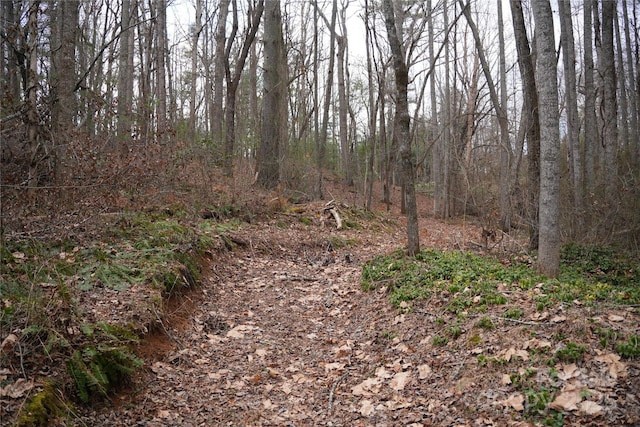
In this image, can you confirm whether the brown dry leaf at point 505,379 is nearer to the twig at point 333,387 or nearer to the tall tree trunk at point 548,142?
the twig at point 333,387

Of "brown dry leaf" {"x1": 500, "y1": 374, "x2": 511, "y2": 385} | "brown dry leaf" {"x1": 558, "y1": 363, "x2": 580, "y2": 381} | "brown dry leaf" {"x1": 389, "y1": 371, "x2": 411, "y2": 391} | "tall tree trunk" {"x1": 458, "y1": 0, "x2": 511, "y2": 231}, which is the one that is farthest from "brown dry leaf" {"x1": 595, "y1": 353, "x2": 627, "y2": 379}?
"tall tree trunk" {"x1": 458, "y1": 0, "x2": 511, "y2": 231}

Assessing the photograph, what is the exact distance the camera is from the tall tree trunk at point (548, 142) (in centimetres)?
579

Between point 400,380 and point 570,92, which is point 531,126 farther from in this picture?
A: point 570,92

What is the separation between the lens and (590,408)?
3.24 metres

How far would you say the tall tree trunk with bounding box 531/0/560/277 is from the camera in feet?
19.0

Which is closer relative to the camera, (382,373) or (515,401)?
(515,401)

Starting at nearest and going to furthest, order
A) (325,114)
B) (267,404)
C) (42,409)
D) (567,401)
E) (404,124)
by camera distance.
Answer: (42,409) < (567,401) < (267,404) < (404,124) < (325,114)

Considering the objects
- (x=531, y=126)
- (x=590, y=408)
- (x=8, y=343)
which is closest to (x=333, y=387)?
(x=590, y=408)

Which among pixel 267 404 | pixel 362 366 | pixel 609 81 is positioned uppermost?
pixel 609 81

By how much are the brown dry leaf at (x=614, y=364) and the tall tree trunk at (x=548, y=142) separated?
2382mm

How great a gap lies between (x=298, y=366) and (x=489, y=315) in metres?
2.15

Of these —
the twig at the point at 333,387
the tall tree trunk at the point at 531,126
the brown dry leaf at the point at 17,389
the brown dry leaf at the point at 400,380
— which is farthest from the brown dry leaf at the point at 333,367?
the tall tree trunk at the point at 531,126

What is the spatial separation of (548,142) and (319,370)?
4.09m

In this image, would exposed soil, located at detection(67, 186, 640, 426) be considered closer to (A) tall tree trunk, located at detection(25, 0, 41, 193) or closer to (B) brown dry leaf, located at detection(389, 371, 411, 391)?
(B) brown dry leaf, located at detection(389, 371, 411, 391)
